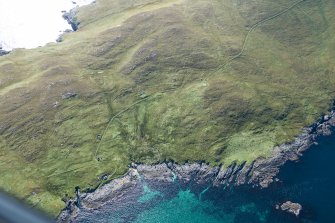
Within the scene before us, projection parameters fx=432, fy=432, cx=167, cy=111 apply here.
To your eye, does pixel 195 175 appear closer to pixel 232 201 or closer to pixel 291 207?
pixel 232 201

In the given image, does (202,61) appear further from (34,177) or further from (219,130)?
(34,177)

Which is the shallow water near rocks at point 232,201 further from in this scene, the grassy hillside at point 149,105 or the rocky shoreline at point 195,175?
the grassy hillside at point 149,105

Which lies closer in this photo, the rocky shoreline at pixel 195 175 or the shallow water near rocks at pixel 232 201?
the shallow water near rocks at pixel 232 201

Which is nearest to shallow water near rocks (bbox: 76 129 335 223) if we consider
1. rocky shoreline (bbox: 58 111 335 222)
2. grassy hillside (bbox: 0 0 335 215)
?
rocky shoreline (bbox: 58 111 335 222)

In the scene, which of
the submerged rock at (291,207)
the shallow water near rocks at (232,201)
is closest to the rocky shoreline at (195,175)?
the shallow water near rocks at (232,201)

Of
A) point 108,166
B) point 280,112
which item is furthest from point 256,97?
point 108,166

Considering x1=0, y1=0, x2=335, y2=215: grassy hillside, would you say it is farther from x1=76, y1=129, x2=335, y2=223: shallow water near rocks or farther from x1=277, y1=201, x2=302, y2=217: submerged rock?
x1=277, y1=201, x2=302, y2=217: submerged rock
